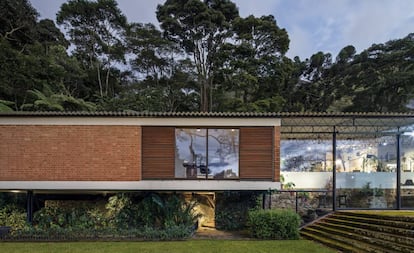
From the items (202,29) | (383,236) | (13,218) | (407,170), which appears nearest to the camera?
(383,236)

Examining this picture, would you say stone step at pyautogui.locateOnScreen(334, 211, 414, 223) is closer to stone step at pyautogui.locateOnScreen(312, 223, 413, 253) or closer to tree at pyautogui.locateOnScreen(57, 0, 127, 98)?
stone step at pyautogui.locateOnScreen(312, 223, 413, 253)

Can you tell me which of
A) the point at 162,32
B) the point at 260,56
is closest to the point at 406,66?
the point at 260,56

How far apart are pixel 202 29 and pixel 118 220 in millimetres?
17207

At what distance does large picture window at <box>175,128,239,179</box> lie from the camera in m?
10.4

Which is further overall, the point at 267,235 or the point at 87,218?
the point at 87,218

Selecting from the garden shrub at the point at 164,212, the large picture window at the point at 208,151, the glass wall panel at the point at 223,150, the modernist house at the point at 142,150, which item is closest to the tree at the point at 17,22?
the modernist house at the point at 142,150

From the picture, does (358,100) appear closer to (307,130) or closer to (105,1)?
(307,130)

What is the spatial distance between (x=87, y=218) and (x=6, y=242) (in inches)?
98.5

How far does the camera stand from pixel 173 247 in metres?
8.67

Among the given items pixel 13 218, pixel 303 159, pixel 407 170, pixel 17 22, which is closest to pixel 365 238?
pixel 407 170

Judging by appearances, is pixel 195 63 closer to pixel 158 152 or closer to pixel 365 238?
pixel 158 152

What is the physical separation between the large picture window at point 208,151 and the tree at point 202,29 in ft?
44.0

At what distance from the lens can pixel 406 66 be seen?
22.7 metres

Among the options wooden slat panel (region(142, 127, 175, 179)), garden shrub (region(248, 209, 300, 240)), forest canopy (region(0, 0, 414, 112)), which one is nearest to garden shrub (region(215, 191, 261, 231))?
garden shrub (region(248, 209, 300, 240))
